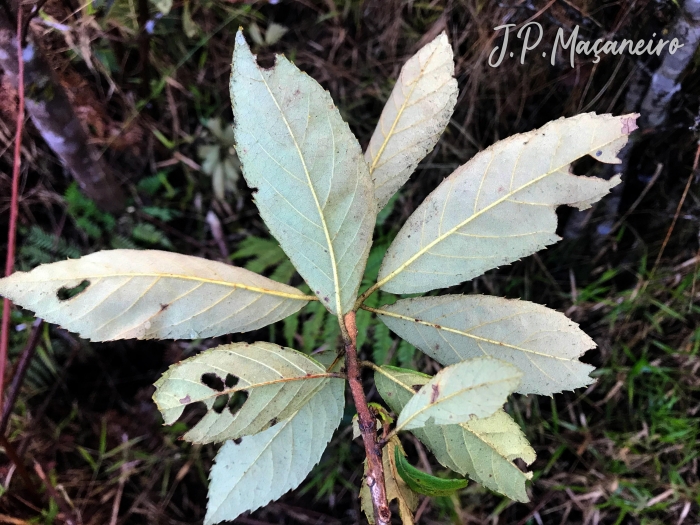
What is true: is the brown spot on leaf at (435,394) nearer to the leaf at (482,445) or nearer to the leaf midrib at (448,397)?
the leaf midrib at (448,397)

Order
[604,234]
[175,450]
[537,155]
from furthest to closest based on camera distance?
1. [175,450]
2. [604,234]
3. [537,155]

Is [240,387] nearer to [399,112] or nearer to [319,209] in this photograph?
[319,209]

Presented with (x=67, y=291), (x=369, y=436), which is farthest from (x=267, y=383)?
(x=67, y=291)

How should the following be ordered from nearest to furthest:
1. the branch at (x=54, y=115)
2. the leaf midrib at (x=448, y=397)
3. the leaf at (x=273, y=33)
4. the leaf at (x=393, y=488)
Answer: the leaf midrib at (x=448, y=397) → the leaf at (x=393, y=488) → the branch at (x=54, y=115) → the leaf at (x=273, y=33)

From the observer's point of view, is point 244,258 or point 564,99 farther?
point 244,258

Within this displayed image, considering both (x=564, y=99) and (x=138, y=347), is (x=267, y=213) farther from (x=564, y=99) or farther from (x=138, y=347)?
(x=138, y=347)

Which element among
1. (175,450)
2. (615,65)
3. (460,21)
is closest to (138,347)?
(175,450)

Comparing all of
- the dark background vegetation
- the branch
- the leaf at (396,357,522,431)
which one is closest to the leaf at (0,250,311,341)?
the leaf at (396,357,522,431)

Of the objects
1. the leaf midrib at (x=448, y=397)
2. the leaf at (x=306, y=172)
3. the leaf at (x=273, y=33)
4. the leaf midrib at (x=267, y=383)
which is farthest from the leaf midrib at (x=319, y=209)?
the leaf at (x=273, y=33)
